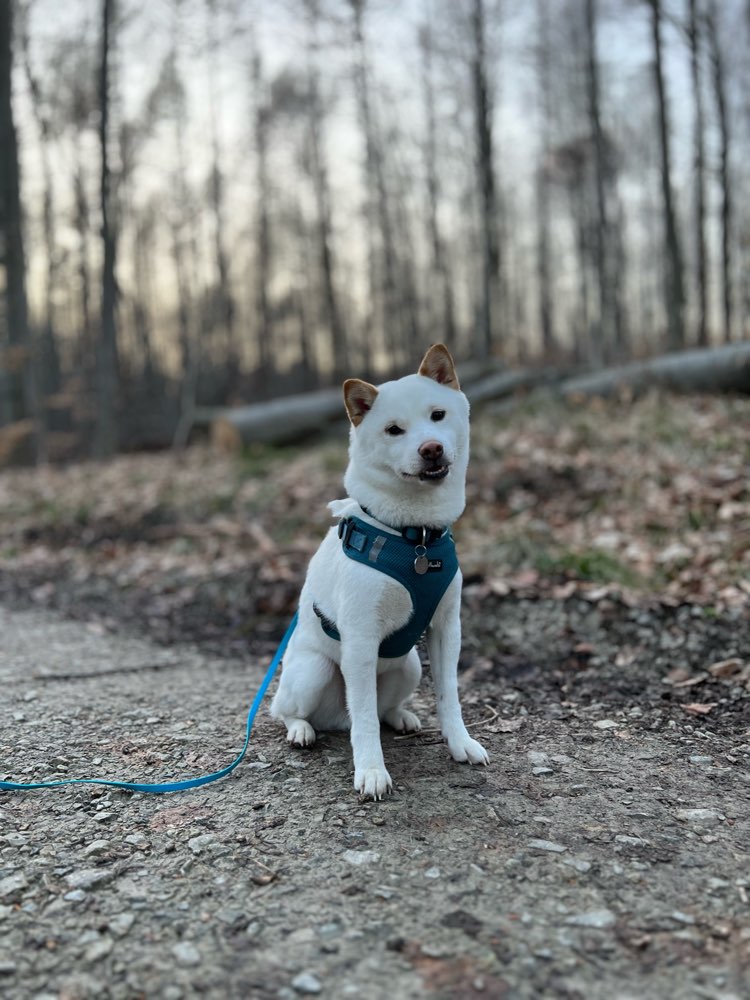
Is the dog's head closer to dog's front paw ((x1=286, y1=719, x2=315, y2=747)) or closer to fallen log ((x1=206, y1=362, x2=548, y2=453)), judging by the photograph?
dog's front paw ((x1=286, y1=719, x2=315, y2=747))

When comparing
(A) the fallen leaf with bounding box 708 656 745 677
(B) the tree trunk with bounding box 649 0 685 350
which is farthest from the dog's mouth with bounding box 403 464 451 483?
(B) the tree trunk with bounding box 649 0 685 350

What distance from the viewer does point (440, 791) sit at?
9.91 ft

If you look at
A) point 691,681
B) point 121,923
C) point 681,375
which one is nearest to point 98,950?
point 121,923

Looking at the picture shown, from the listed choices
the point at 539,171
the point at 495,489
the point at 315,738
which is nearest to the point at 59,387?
the point at 539,171

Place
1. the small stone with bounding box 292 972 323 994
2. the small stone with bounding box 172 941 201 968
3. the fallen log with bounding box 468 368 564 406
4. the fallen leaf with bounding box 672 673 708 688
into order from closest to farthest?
1. the small stone with bounding box 292 972 323 994
2. the small stone with bounding box 172 941 201 968
3. the fallen leaf with bounding box 672 673 708 688
4. the fallen log with bounding box 468 368 564 406

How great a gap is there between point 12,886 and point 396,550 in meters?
1.71

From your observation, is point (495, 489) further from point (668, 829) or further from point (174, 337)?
point (174, 337)

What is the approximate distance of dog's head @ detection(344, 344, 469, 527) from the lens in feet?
9.20

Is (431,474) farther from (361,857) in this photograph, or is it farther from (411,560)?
(361,857)

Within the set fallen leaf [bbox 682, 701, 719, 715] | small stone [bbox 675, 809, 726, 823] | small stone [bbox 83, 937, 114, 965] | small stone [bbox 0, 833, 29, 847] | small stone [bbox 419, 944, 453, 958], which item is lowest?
fallen leaf [bbox 682, 701, 719, 715]

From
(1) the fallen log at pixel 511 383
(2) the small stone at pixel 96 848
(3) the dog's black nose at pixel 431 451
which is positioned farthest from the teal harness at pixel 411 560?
(1) the fallen log at pixel 511 383

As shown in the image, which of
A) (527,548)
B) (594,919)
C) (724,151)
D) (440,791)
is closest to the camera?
(594,919)

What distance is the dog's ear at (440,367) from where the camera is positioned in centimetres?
296

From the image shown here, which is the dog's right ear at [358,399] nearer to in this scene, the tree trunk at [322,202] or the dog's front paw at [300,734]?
the dog's front paw at [300,734]
